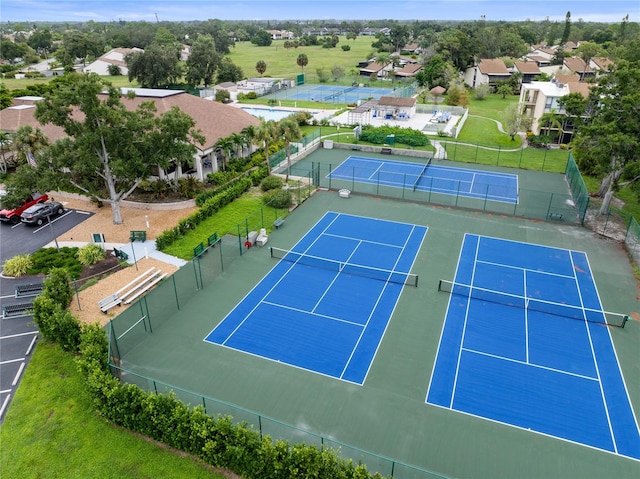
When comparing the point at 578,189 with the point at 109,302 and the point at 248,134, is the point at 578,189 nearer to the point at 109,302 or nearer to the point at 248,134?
the point at 248,134

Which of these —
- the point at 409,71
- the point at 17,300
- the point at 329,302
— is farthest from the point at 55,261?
the point at 409,71

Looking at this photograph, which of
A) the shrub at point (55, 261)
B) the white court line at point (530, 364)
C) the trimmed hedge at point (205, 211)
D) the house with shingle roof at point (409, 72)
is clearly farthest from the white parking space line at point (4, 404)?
the house with shingle roof at point (409, 72)

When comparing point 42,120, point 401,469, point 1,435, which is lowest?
point 1,435

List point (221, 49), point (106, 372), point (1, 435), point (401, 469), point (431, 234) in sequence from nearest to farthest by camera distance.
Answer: point (401, 469) < point (1, 435) < point (106, 372) < point (431, 234) < point (221, 49)

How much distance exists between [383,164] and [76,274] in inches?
1131

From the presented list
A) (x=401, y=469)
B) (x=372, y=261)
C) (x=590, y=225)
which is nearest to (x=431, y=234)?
(x=372, y=261)

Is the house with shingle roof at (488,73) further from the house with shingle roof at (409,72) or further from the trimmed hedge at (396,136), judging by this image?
the trimmed hedge at (396,136)

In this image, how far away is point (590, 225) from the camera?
30.3 metres

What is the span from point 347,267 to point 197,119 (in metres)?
22.6

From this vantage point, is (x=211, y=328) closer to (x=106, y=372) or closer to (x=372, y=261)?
(x=106, y=372)

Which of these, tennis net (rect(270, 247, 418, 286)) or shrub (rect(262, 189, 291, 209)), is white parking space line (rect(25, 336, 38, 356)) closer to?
tennis net (rect(270, 247, 418, 286))

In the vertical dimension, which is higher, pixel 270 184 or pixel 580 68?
pixel 580 68

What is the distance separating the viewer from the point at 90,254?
24.8 m

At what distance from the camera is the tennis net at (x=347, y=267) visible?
2398 cm
